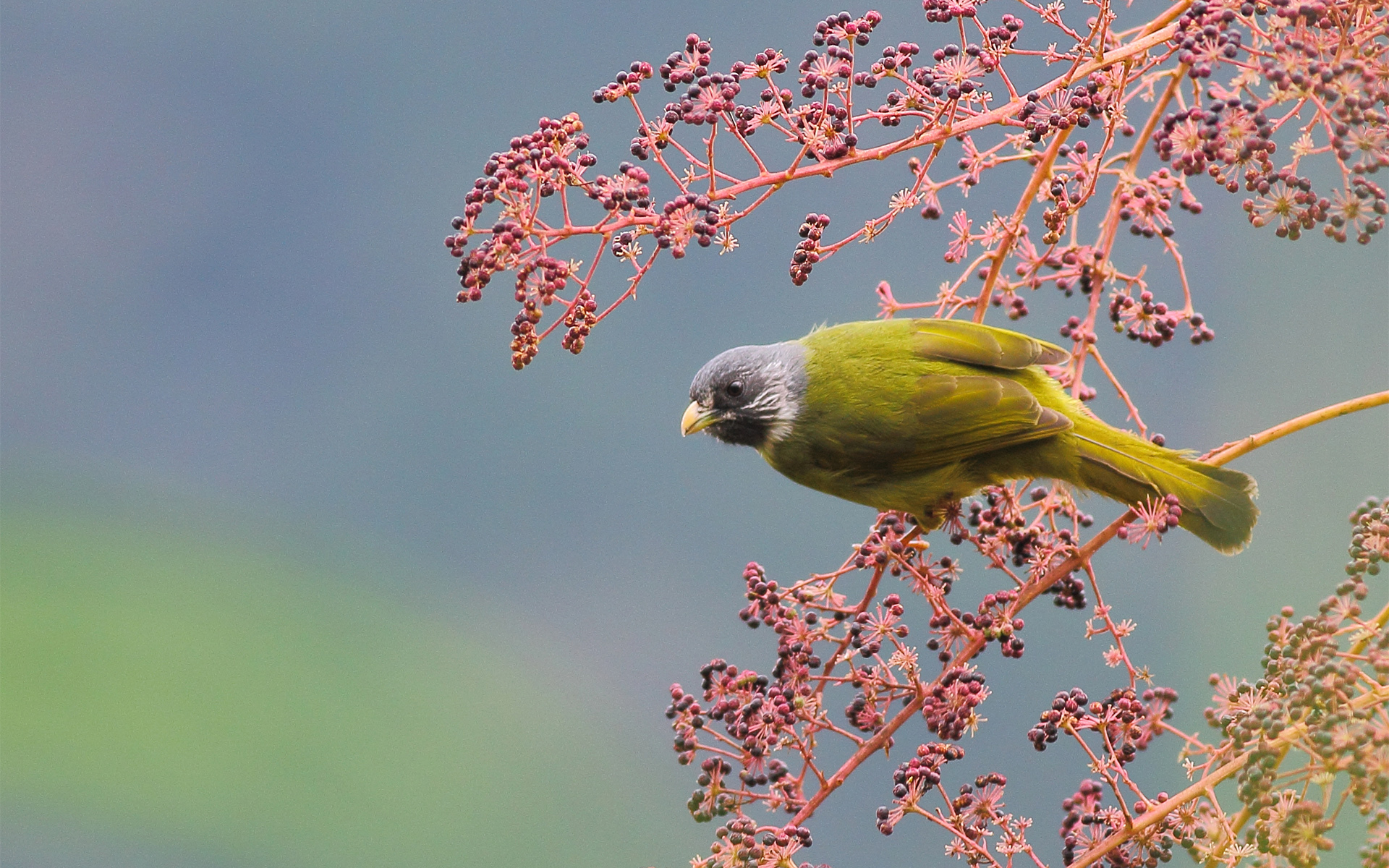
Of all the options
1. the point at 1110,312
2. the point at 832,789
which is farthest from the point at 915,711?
the point at 1110,312

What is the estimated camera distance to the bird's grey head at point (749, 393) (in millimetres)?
4176

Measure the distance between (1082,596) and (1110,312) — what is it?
2.44ft

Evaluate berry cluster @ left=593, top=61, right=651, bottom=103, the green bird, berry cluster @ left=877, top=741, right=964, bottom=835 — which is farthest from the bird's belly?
berry cluster @ left=593, top=61, right=651, bottom=103

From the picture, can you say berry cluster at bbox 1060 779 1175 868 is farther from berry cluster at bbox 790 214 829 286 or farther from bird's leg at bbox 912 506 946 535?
berry cluster at bbox 790 214 829 286

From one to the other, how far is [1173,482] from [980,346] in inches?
27.5

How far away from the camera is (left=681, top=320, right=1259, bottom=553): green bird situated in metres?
3.71

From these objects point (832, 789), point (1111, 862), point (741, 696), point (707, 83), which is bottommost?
point (1111, 862)

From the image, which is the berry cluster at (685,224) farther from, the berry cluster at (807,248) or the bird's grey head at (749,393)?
the bird's grey head at (749,393)

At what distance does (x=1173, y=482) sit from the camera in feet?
11.9

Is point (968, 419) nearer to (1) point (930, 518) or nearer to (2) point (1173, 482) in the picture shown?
(1) point (930, 518)

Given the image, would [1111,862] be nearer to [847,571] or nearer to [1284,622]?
[1284,622]

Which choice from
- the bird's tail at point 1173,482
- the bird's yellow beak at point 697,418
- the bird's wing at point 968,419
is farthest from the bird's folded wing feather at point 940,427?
the bird's yellow beak at point 697,418

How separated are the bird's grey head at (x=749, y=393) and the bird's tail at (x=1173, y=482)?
2.99 ft

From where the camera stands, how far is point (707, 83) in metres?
2.82
